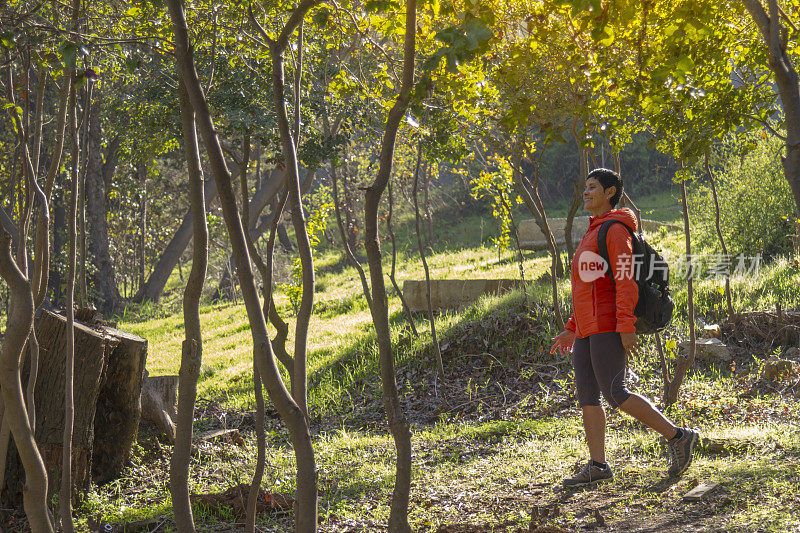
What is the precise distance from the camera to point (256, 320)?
279cm

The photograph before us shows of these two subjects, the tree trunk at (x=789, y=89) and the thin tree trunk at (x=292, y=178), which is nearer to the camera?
the thin tree trunk at (x=292, y=178)

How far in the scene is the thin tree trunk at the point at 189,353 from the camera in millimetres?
2920

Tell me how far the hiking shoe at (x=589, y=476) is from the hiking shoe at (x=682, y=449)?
399mm

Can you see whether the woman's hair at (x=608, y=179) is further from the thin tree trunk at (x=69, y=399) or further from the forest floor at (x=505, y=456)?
the thin tree trunk at (x=69, y=399)

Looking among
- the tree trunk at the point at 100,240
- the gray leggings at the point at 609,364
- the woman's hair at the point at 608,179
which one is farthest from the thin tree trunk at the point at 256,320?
the tree trunk at the point at 100,240

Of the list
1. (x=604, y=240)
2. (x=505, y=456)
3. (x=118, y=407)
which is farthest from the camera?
(x=505, y=456)

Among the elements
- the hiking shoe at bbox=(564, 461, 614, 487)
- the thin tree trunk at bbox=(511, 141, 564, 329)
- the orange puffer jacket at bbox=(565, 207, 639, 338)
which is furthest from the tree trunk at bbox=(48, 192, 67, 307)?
the orange puffer jacket at bbox=(565, 207, 639, 338)

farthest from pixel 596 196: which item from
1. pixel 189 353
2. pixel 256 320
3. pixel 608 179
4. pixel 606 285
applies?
pixel 189 353

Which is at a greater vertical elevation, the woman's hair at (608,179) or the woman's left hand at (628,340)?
the woman's hair at (608,179)

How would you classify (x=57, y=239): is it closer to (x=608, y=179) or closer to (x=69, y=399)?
(x=69, y=399)

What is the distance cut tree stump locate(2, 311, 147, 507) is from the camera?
4559 millimetres

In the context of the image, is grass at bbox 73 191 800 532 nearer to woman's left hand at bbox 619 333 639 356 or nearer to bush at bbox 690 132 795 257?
woman's left hand at bbox 619 333 639 356

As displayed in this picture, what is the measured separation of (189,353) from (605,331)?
2397 mm

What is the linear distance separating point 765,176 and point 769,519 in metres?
10.5
